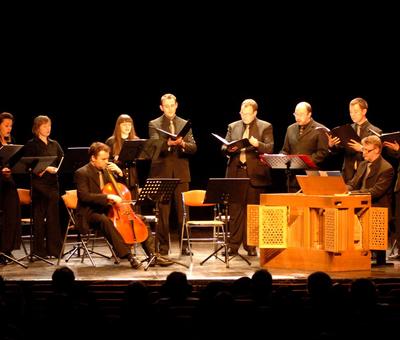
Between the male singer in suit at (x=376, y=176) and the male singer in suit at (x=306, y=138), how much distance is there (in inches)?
29.9

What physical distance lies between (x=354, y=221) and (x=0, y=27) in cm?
643

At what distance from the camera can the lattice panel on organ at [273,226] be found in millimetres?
8812

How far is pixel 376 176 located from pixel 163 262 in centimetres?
253

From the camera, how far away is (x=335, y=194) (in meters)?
8.63

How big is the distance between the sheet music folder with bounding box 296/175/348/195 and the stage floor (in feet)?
2.80

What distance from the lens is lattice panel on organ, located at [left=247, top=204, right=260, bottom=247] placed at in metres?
9.15

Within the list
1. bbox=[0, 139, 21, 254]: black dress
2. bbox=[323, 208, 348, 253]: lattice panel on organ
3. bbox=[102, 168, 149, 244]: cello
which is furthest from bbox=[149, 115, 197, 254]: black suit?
bbox=[323, 208, 348, 253]: lattice panel on organ

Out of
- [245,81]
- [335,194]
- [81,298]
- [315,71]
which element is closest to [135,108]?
[245,81]

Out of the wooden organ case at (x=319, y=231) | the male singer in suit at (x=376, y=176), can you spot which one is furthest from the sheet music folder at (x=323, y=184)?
the male singer in suit at (x=376, y=176)

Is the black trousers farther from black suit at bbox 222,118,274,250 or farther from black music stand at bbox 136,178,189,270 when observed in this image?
black music stand at bbox 136,178,189,270

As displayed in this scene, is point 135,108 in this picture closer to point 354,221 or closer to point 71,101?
point 71,101

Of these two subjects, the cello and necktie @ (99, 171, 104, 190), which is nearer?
the cello

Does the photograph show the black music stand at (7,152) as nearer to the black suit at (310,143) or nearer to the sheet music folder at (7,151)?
the sheet music folder at (7,151)

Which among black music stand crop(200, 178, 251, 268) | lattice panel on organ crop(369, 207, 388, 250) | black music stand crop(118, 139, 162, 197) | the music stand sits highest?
black music stand crop(118, 139, 162, 197)
